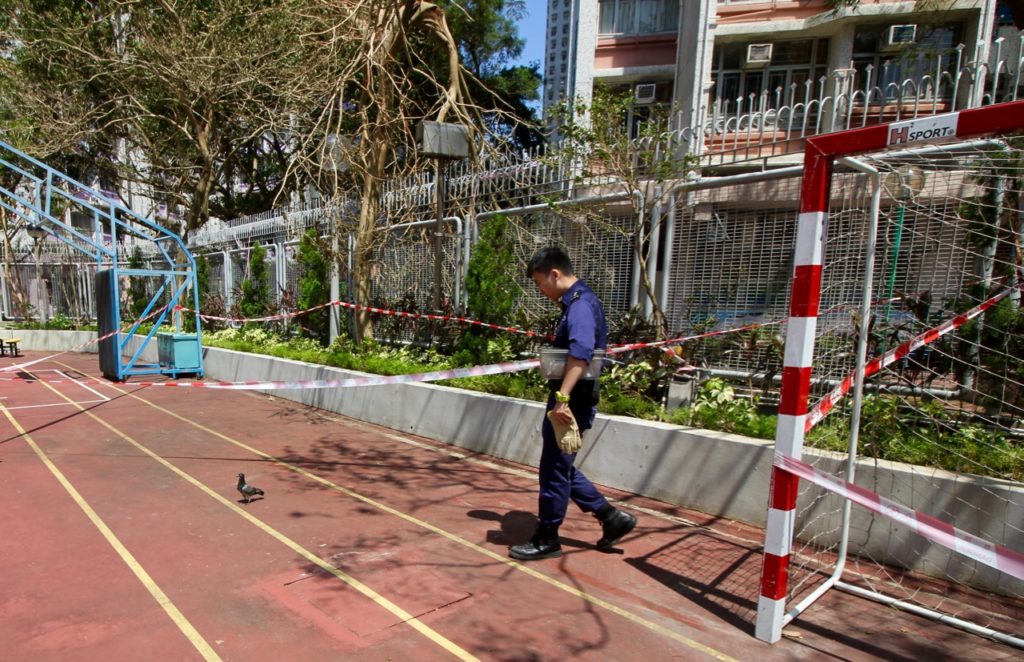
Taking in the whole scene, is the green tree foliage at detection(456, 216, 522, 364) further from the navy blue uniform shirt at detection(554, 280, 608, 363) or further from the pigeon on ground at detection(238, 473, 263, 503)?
the navy blue uniform shirt at detection(554, 280, 608, 363)

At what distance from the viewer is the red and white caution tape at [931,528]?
2309 millimetres

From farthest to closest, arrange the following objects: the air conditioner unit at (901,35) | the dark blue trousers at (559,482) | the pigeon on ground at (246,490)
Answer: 1. the air conditioner unit at (901,35)
2. the pigeon on ground at (246,490)
3. the dark blue trousers at (559,482)

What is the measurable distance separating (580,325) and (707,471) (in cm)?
190

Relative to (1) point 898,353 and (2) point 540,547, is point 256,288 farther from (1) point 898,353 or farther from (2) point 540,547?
(1) point 898,353

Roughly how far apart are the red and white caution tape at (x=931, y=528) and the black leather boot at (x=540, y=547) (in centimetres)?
161

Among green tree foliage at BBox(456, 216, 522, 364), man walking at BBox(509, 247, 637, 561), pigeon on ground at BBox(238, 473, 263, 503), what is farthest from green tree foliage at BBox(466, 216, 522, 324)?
pigeon on ground at BBox(238, 473, 263, 503)

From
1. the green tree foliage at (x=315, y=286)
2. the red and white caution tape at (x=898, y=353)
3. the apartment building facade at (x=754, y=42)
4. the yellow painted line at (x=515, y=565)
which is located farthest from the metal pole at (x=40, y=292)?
the red and white caution tape at (x=898, y=353)

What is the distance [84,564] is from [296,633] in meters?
1.74

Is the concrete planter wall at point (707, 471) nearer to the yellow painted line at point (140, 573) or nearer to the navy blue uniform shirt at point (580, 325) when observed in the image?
the navy blue uniform shirt at point (580, 325)

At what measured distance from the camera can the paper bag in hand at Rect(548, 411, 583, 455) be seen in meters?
3.58

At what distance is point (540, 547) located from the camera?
3.93m

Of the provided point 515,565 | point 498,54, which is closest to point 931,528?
point 515,565

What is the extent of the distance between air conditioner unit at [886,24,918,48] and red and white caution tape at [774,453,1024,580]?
14.7 m

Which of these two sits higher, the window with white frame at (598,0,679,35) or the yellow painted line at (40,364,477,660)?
the window with white frame at (598,0,679,35)
